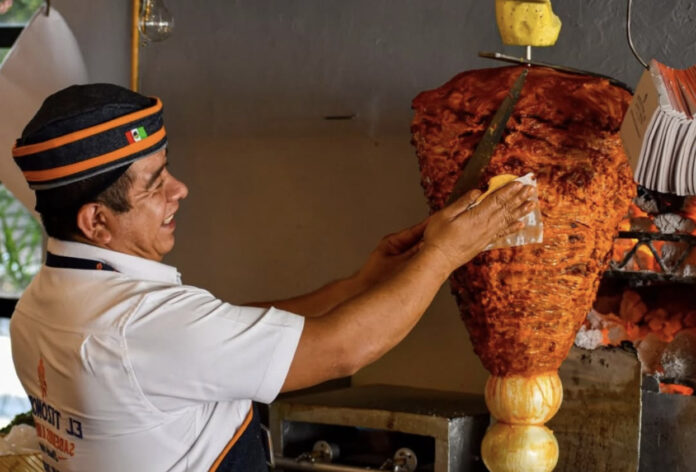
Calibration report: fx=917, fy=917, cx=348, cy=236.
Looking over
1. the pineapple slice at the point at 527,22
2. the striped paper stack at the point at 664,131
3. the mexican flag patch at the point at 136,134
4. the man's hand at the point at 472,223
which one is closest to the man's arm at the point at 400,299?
the man's hand at the point at 472,223

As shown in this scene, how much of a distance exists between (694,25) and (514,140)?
0.91 meters

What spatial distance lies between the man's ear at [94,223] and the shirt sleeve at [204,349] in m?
0.18

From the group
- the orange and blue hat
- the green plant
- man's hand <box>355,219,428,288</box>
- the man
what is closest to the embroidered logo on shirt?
the man

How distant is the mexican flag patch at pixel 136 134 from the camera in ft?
5.27

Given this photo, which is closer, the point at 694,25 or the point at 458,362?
the point at 694,25

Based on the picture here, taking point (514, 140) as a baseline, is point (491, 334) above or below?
below

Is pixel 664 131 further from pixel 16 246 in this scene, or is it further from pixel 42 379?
pixel 16 246

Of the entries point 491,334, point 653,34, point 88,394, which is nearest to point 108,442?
point 88,394

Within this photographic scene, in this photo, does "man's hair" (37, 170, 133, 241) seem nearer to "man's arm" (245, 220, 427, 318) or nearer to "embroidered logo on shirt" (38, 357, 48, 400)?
"embroidered logo on shirt" (38, 357, 48, 400)

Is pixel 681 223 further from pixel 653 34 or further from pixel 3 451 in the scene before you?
pixel 3 451

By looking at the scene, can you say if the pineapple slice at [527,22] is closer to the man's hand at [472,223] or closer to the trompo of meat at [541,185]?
the trompo of meat at [541,185]

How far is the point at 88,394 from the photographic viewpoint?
5.09 feet

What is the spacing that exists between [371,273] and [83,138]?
72 cm

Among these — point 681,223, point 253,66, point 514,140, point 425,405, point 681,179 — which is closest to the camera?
point 681,179
